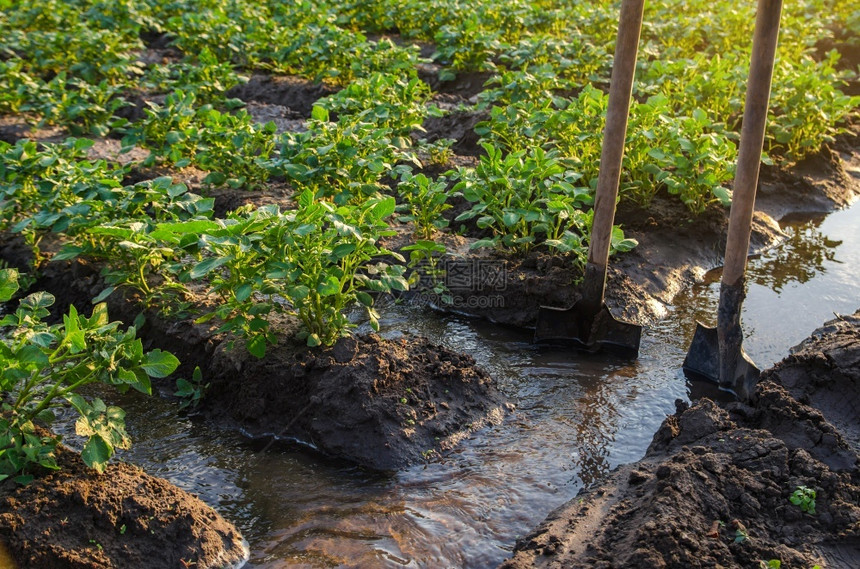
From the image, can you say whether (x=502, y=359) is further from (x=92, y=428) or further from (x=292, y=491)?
(x=92, y=428)

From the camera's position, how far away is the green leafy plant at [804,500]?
2.91 m

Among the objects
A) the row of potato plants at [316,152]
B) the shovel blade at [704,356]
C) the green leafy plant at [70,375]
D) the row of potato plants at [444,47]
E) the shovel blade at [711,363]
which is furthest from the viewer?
the row of potato plants at [444,47]

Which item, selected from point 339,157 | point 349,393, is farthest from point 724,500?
point 339,157

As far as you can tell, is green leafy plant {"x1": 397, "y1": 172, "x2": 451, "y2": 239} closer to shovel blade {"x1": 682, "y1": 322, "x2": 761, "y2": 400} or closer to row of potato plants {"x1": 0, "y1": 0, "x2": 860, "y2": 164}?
shovel blade {"x1": 682, "y1": 322, "x2": 761, "y2": 400}

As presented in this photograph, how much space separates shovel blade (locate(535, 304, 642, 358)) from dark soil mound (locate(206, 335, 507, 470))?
693 millimetres

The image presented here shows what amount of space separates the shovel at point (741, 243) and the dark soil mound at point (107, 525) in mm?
2479

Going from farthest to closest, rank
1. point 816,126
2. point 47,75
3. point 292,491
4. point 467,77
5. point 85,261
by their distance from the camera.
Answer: point 47,75
point 467,77
point 816,126
point 85,261
point 292,491

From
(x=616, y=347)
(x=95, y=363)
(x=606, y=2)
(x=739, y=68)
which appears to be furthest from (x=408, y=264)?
(x=606, y=2)

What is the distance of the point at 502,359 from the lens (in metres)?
4.68

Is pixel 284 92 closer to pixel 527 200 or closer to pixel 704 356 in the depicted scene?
pixel 527 200

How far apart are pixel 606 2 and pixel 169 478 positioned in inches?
337

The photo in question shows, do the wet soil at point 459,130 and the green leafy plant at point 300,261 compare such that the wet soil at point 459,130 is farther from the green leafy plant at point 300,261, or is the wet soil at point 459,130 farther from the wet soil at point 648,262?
the green leafy plant at point 300,261

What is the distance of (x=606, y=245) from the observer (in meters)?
4.61

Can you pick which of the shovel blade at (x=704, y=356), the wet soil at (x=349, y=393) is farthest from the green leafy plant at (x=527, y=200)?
the wet soil at (x=349, y=393)
